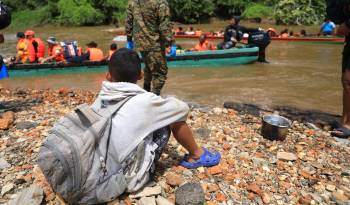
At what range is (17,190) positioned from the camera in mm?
3254

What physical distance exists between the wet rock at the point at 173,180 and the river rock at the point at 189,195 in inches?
4.1

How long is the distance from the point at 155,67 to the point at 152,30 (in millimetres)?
573

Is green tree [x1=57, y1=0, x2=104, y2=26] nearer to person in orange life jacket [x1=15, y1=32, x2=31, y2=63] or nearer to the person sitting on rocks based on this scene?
person in orange life jacket [x1=15, y1=32, x2=31, y2=63]

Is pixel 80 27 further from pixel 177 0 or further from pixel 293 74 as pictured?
pixel 293 74

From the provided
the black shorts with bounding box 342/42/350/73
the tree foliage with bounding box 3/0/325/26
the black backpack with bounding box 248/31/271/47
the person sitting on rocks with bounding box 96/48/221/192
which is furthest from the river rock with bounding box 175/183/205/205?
the tree foliage with bounding box 3/0/325/26

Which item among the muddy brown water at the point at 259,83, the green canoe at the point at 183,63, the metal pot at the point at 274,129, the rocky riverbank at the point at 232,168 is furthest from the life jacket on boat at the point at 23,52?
the metal pot at the point at 274,129

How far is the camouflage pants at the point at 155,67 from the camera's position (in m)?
5.60

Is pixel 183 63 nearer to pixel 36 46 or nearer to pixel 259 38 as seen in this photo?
pixel 259 38

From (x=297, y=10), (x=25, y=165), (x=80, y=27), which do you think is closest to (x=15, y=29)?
(x=80, y=27)

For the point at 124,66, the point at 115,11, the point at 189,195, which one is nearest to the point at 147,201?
the point at 189,195

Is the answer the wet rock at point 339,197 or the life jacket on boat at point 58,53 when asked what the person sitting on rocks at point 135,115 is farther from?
the life jacket on boat at point 58,53

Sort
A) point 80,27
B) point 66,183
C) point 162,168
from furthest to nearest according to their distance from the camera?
point 80,27
point 162,168
point 66,183

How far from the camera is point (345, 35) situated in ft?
15.3

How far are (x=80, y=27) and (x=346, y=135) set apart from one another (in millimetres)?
31561
